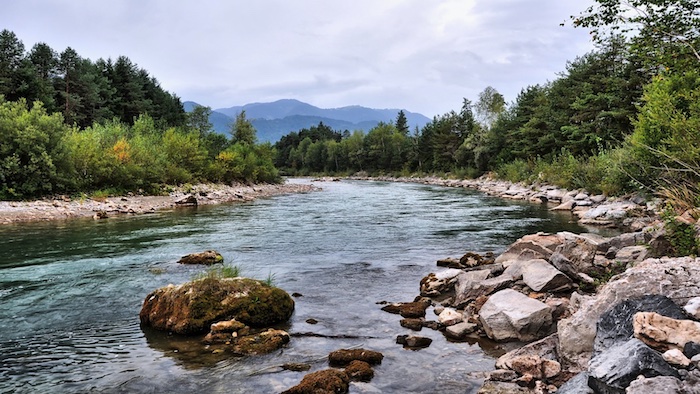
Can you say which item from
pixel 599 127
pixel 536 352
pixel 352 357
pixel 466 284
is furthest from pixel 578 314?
pixel 599 127

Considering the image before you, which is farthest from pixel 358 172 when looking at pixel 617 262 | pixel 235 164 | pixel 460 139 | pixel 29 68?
pixel 617 262

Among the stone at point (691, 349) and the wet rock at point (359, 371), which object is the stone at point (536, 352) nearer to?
the wet rock at point (359, 371)

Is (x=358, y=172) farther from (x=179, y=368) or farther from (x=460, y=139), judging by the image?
(x=179, y=368)

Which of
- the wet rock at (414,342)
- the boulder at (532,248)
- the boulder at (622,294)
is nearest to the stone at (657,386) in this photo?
the boulder at (622,294)

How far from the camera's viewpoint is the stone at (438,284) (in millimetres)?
9758

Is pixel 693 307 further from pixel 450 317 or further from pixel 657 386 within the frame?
pixel 450 317

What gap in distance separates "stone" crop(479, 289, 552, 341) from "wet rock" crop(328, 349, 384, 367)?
6.27 ft

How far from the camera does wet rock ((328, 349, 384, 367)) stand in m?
6.33

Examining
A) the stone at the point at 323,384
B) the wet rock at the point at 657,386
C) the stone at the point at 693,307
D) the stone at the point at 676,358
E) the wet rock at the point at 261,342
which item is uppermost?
the stone at the point at 693,307

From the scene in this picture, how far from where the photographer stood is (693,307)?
4.96 meters

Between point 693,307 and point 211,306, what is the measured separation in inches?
267

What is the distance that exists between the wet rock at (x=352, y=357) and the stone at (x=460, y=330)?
142 cm

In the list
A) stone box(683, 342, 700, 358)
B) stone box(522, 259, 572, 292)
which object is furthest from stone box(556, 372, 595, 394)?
stone box(522, 259, 572, 292)

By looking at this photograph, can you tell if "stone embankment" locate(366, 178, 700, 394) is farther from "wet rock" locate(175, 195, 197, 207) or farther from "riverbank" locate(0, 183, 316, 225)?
"wet rock" locate(175, 195, 197, 207)
